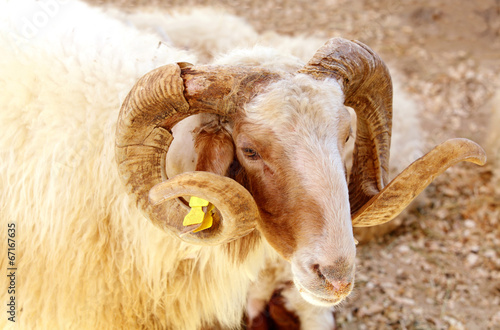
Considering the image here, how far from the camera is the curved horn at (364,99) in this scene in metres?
2.50

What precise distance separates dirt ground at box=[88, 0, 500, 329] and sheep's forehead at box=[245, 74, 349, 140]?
2.53 metres

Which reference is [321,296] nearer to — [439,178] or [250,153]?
[250,153]

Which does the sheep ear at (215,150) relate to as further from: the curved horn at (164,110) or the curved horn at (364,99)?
the curved horn at (364,99)

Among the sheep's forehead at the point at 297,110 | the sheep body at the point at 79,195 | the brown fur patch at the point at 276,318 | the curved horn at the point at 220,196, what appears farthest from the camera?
the brown fur patch at the point at 276,318

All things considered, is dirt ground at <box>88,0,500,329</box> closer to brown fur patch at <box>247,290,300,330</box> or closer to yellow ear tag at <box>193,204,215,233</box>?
brown fur patch at <box>247,290,300,330</box>

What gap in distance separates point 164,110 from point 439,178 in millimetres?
4630

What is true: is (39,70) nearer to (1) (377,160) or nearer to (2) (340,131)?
(2) (340,131)

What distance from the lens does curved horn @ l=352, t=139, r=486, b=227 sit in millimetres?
2439

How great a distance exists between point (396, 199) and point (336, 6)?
306 inches

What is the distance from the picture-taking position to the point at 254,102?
231cm

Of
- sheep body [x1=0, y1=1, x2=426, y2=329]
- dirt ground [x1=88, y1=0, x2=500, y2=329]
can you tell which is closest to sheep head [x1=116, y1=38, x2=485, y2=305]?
sheep body [x1=0, y1=1, x2=426, y2=329]

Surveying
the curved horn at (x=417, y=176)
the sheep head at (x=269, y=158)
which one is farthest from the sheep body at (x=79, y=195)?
the curved horn at (x=417, y=176)

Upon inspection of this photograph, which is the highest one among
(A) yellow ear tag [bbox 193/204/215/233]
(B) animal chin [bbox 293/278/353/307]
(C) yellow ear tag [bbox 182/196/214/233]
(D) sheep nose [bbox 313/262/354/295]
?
(C) yellow ear tag [bbox 182/196/214/233]

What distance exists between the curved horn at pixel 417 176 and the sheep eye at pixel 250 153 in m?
0.74
